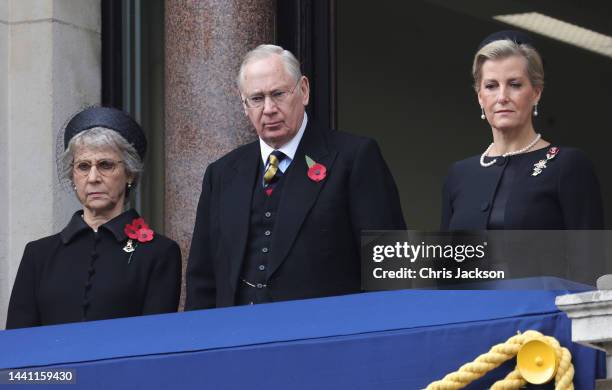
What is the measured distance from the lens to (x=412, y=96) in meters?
12.8

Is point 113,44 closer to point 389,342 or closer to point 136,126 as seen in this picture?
point 136,126

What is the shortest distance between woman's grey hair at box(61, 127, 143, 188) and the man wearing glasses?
0.33 m

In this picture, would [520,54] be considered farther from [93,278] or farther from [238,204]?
[93,278]

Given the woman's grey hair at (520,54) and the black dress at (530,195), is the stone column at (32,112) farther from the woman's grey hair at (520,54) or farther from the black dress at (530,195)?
the woman's grey hair at (520,54)

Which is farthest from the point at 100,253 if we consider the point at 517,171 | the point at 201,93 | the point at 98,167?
the point at 201,93

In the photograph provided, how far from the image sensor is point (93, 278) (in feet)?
19.9

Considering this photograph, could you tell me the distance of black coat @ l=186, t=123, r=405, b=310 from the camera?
5.62 meters

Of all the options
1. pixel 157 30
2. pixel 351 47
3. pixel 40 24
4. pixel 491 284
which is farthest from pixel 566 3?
pixel 491 284

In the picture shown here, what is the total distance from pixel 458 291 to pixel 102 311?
1.95m

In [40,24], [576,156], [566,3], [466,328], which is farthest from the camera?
[566,3]

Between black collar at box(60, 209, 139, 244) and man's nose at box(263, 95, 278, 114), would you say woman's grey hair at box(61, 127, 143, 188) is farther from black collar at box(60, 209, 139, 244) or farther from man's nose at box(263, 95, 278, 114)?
man's nose at box(263, 95, 278, 114)

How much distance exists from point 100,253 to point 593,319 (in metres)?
2.79

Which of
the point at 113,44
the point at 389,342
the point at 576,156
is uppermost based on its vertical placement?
the point at 113,44

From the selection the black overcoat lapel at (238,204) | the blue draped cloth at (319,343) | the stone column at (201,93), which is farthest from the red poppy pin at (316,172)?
the stone column at (201,93)
